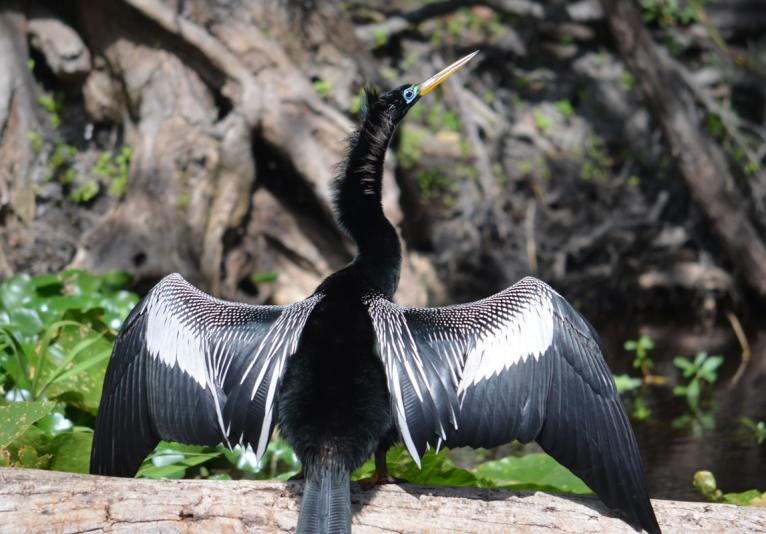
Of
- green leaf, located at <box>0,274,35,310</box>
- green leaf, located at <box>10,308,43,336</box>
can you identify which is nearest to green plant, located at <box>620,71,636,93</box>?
green leaf, located at <box>0,274,35,310</box>

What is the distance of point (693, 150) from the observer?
23.2 feet

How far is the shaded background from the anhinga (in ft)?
6.17

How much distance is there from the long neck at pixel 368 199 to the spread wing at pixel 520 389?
1.64ft

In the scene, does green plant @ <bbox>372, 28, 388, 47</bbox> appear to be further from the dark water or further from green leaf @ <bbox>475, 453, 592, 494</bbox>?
green leaf @ <bbox>475, 453, 592, 494</bbox>

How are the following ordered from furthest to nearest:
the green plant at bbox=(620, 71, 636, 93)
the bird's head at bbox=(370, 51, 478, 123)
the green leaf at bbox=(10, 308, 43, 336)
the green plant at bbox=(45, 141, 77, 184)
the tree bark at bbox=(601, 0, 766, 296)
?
the green plant at bbox=(620, 71, 636, 93) → the tree bark at bbox=(601, 0, 766, 296) → the green plant at bbox=(45, 141, 77, 184) → the green leaf at bbox=(10, 308, 43, 336) → the bird's head at bbox=(370, 51, 478, 123)

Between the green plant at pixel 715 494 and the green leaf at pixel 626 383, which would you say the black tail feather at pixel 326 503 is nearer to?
the green plant at pixel 715 494

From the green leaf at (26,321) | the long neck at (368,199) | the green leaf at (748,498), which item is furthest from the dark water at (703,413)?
the green leaf at (26,321)

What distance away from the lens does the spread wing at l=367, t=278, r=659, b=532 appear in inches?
109

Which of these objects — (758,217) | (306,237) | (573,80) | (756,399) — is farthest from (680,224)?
(306,237)

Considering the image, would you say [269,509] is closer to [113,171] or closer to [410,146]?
[113,171]

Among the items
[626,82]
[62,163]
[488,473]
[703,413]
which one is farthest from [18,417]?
[626,82]

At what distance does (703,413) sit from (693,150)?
93.8 inches

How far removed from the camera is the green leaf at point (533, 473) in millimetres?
3617

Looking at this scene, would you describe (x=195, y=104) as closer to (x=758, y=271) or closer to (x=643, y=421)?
(x=643, y=421)
